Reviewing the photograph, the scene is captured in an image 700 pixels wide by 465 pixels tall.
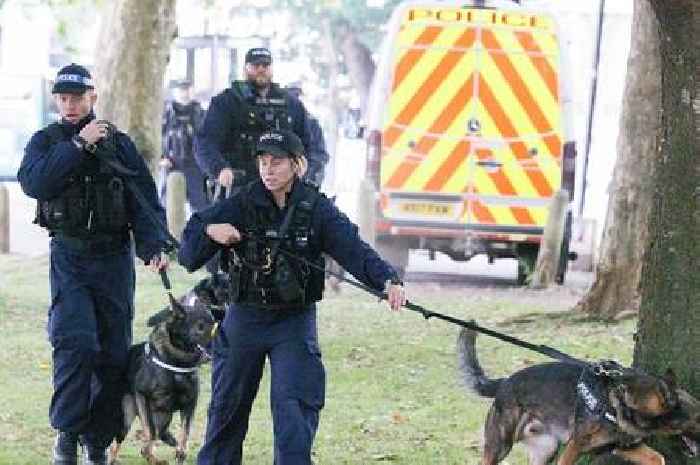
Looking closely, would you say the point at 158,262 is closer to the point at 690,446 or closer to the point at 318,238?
the point at 318,238

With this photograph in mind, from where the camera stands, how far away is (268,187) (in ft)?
19.3

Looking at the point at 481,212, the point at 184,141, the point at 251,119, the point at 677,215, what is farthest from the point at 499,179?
the point at 677,215

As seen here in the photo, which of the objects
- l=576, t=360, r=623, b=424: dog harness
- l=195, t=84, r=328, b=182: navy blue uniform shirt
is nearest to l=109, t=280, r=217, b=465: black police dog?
l=576, t=360, r=623, b=424: dog harness

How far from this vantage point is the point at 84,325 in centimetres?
647

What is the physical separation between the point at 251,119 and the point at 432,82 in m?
5.16

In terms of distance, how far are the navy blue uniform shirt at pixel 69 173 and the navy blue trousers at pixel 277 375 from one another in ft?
2.55

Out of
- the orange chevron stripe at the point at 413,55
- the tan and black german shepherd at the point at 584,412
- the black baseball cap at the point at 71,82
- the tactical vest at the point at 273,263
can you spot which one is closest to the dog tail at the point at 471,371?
the tan and black german shepherd at the point at 584,412

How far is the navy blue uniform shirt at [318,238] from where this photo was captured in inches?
229

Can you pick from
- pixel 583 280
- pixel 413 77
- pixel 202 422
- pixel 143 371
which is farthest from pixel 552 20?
pixel 143 371

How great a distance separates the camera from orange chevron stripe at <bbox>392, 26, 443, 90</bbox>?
567 inches

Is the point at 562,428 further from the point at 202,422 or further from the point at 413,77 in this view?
the point at 413,77

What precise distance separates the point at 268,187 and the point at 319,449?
82.1 inches

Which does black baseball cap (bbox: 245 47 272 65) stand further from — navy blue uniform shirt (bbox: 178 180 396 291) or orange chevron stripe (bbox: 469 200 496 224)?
orange chevron stripe (bbox: 469 200 496 224)

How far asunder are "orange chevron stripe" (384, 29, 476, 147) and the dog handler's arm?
882 centimetres
